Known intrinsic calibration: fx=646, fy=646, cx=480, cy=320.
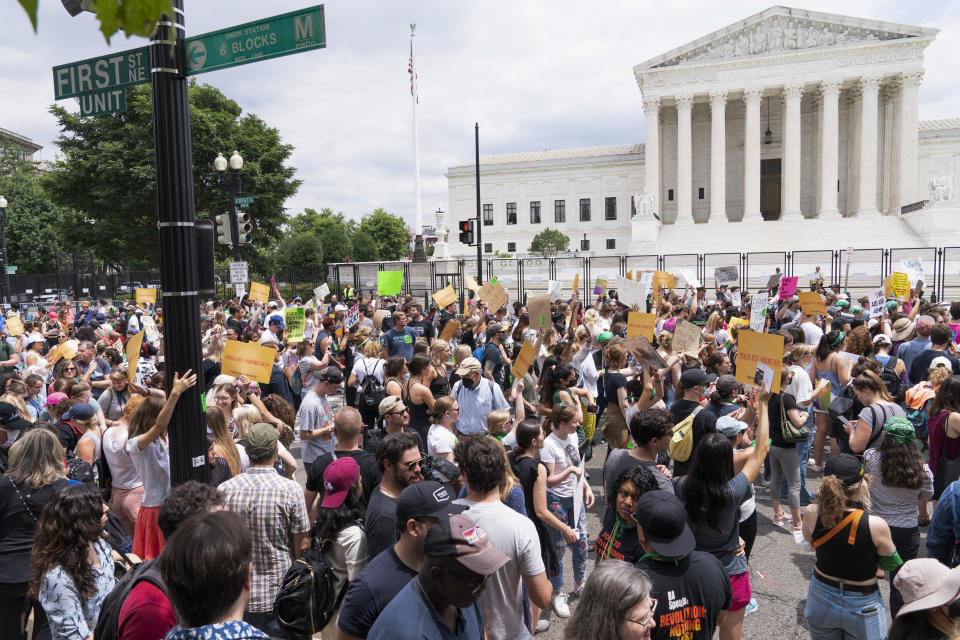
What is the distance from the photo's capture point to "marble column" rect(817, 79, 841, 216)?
170 feet

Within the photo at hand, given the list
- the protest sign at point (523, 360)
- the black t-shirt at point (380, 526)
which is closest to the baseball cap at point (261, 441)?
the black t-shirt at point (380, 526)

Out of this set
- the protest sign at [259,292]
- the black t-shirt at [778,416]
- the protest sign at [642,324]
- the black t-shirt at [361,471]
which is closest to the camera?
the black t-shirt at [361,471]

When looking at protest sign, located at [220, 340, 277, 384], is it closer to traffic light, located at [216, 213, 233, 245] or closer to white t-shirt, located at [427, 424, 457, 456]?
white t-shirt, located at [427, 424, 457, 456]

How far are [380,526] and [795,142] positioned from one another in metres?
57.8

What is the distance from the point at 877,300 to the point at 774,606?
30.4 ft

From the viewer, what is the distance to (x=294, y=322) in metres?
9.98

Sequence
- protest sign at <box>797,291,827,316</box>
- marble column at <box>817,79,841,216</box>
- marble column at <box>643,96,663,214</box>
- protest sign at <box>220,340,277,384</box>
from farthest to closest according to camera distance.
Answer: marble column at <box>643,96,663,214</box>
marble column at <box>817,79,841,216</box>
protest sign at <box>797,291,827,316</box>
protest sign at <box>220,340,277,384</box>

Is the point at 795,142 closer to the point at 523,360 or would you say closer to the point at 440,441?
the point at 523,360

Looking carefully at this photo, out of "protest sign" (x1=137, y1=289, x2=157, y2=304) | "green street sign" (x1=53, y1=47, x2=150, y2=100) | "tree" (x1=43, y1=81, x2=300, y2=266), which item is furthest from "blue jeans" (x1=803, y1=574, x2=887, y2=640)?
"tree" (x1=43, y1=81, x2=300, y2=266)

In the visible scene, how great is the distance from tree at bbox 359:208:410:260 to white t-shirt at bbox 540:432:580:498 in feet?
291

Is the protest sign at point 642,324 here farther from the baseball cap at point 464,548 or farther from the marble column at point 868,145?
the marble column at point 868,145

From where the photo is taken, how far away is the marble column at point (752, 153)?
53219 millimetres

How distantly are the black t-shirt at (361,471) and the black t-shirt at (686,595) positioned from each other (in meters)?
2.05

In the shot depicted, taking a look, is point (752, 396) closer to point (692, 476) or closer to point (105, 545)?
point (692, 476)
